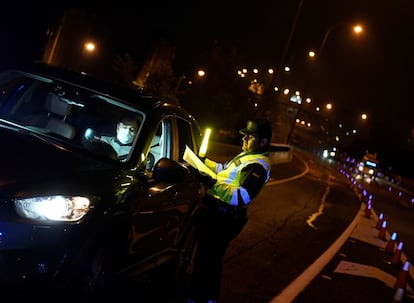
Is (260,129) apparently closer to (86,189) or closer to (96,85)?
(96,85)

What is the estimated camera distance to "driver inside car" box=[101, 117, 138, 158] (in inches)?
182

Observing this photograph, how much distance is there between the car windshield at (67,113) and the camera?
436 cm

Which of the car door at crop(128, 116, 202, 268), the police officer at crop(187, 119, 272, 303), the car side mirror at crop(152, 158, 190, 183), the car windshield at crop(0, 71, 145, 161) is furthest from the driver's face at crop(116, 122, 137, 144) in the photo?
the police officer at crop(187, 119, 272, 303)

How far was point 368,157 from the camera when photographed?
51000 millimetres

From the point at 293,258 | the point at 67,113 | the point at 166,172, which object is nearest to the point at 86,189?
the point at 166,172

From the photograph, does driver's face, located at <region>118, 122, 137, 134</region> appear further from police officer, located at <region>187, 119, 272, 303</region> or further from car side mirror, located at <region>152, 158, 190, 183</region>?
police officer, located at <region>187, 119, 272, 303</region>

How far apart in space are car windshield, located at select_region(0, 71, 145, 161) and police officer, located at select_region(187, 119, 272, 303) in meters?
0.97

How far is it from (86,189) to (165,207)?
1.17 m

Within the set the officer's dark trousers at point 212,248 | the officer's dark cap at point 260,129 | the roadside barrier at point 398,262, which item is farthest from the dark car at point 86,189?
the roadside barrier at point 398,262

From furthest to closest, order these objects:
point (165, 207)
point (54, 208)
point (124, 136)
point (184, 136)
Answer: point (184, 136) → point (124, 136) → point (165, 207) → point (54, 208)

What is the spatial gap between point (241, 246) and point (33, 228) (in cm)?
575

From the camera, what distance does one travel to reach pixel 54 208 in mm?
3256

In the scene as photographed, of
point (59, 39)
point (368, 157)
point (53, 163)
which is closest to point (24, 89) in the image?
point (53, 163)

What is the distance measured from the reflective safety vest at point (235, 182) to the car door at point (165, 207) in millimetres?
303
